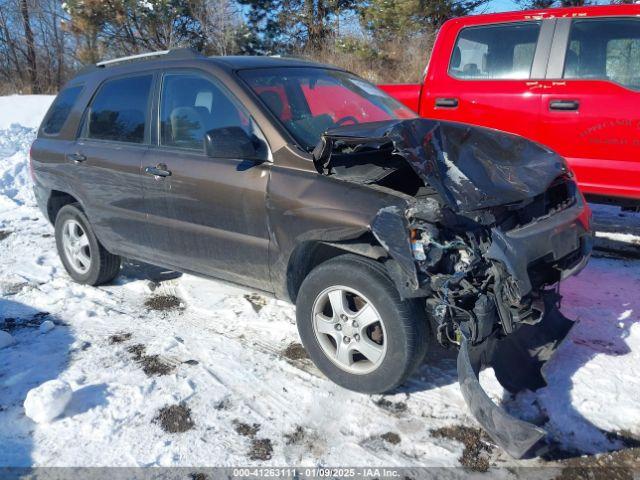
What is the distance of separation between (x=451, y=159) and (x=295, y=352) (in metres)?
1.62

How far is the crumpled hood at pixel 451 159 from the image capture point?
8.66 feet

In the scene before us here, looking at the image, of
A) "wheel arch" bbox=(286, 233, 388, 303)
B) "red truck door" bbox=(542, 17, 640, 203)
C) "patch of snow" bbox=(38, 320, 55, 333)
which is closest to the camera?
"wheel arch" bbox=(286, 233, 388, 303)

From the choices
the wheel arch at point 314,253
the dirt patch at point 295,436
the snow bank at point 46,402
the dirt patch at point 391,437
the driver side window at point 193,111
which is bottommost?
the dirt patch at point 391,437

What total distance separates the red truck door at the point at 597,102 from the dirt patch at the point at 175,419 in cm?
389

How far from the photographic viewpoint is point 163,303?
4.39 metres

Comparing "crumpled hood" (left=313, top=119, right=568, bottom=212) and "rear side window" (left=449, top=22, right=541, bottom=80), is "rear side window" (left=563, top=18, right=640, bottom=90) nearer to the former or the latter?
"rear side window" (left=449, top=22, right=541, bottom=80)

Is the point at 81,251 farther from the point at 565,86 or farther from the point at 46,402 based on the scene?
the point at 565,86

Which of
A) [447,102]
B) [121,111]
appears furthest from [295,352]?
[447,102]

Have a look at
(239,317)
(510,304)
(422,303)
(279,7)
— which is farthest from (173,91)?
(279,7)

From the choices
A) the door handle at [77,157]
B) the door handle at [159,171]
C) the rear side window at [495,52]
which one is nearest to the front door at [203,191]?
the door handle at [159,171]

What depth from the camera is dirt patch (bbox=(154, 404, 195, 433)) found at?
9.23ft

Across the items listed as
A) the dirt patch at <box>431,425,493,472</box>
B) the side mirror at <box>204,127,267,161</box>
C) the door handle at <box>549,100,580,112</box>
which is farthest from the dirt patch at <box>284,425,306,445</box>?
the door handle at <box>549,100,580,112</box>

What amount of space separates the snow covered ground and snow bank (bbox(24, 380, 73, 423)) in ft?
0.15

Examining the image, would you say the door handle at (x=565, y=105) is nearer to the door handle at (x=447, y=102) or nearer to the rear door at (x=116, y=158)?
the door handle at (x=447, y=102)
